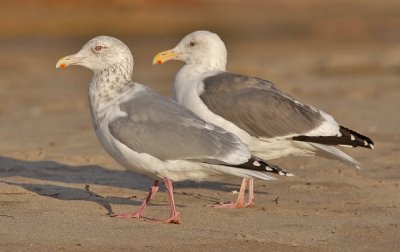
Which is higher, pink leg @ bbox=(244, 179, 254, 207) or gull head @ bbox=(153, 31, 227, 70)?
gull head @ bbox=(153, 31, 227, 70)

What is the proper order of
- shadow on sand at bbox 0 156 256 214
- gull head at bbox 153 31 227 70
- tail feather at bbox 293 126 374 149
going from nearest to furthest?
shadow on sand at bbox 0 156 256 214
tail feather at bbox 293 126 374 149
gull head at bbox 153 31 227 70

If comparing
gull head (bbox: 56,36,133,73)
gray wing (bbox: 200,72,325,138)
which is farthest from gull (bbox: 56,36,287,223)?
gray wing (bbox: 200,72,325,138)

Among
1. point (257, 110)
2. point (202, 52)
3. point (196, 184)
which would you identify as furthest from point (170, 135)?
point (202, 52)

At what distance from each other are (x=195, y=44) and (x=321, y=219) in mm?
2973

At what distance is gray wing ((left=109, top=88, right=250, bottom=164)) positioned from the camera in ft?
25.4

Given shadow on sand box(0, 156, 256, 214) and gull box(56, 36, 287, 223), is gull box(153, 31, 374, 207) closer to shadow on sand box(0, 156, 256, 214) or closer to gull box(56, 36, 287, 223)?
shadow on sand box(0, 156, 256, 214)

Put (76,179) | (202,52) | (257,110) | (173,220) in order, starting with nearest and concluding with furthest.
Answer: (173,220)
(257,110)
(76,179)
(202,52)

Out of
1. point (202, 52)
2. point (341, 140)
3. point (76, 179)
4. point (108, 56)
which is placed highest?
point (202, 52)

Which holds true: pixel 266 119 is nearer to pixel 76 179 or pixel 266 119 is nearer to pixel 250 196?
pixel 250 196

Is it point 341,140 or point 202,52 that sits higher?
point 202,52

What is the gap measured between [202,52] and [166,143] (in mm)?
2678

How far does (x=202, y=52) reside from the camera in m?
10.3

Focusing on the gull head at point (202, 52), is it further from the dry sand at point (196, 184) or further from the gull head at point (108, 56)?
the gull head at point (108, 56)

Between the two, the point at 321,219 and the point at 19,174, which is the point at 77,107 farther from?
the point at 321,219
